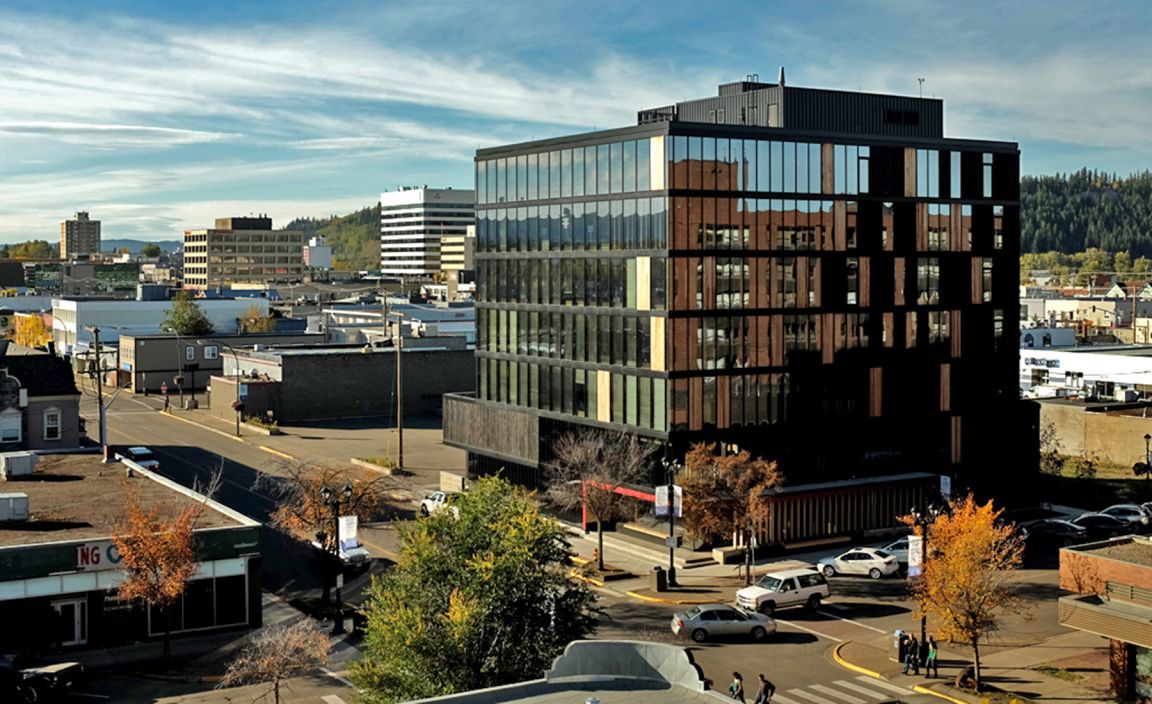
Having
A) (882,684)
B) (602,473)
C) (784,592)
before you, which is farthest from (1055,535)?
(882,684)

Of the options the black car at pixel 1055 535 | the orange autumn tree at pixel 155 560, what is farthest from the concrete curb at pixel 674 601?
the black car at pixel 1055 535

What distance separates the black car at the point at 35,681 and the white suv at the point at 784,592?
23.5 m

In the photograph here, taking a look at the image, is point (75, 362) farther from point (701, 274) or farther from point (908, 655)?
point (908, 655)

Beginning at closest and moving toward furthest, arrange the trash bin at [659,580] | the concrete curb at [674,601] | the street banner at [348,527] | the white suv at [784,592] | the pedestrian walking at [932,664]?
the pedestrian walking at [932,664] < the street banner at [348,527] < the white suv at [784,592] < the concrete curb at [674,601] < the trash bin at [659,580]

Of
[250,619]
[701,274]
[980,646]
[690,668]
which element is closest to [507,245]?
[701,274]

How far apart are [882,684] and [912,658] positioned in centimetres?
190

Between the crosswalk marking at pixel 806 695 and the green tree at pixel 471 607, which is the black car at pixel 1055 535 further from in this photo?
the green tree at pixel 471 607

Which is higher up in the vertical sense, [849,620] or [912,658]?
[912,658]

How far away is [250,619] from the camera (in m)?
45.8

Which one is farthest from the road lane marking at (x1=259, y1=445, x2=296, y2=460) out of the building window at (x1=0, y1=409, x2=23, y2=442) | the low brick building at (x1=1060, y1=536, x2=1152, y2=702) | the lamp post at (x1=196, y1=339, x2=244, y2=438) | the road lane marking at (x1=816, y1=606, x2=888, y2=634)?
the low brick building at (x1=1060, y1=536, x2=1152, y2=702)

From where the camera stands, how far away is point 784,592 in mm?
46844

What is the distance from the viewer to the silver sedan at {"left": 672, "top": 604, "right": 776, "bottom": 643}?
4331 cm

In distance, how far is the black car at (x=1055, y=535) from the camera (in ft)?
195

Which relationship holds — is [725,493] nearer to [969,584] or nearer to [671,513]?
[671,513]
